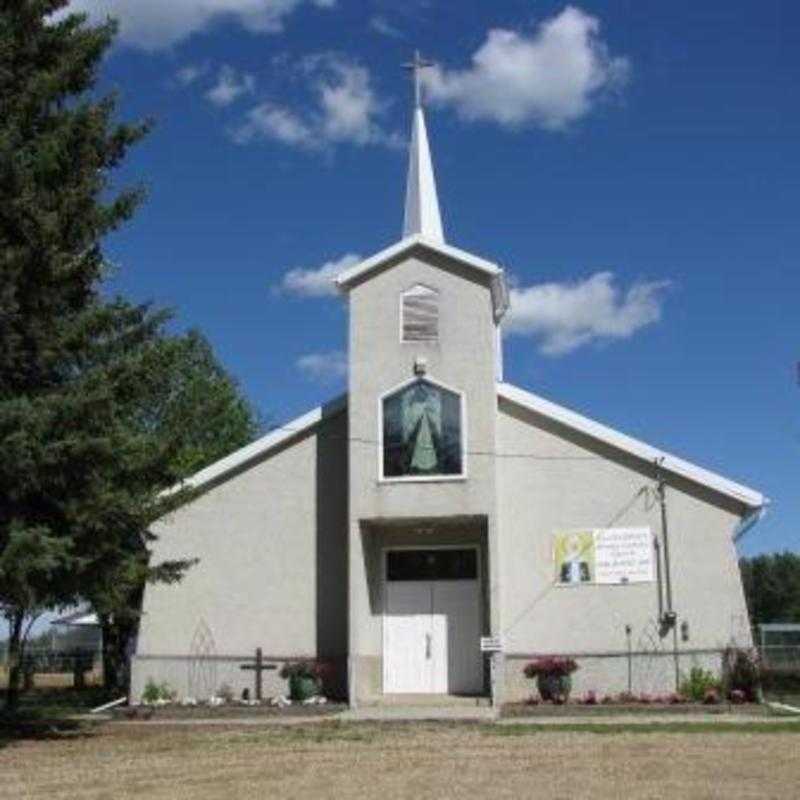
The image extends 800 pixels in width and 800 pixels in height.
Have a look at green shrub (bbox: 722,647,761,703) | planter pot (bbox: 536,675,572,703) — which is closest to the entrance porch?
planter pot (bbox: 536,675,572,703)

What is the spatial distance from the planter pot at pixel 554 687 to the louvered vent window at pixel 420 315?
656cm

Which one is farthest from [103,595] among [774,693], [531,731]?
[774,693]

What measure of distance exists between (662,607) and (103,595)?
409 inches

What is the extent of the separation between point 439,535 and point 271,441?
374cm

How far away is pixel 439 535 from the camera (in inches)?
989

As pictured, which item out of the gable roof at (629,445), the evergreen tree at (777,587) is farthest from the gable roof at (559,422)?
the evergreen tree at (777,587)

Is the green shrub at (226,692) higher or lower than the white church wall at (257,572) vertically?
lower

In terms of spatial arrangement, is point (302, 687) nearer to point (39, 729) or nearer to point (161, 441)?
point (39, 729)

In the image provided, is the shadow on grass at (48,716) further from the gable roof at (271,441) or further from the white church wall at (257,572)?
the gable roof at (271,441)

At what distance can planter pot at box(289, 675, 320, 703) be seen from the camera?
23544mm

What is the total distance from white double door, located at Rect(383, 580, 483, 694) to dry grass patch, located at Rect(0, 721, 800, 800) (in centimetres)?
535

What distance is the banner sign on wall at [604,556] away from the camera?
23.5 metres

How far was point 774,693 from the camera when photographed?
2597 centimetres

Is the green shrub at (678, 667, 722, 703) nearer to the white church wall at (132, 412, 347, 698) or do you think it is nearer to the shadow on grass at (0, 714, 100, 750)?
the white church wall at (132, 412, 347, 698)
